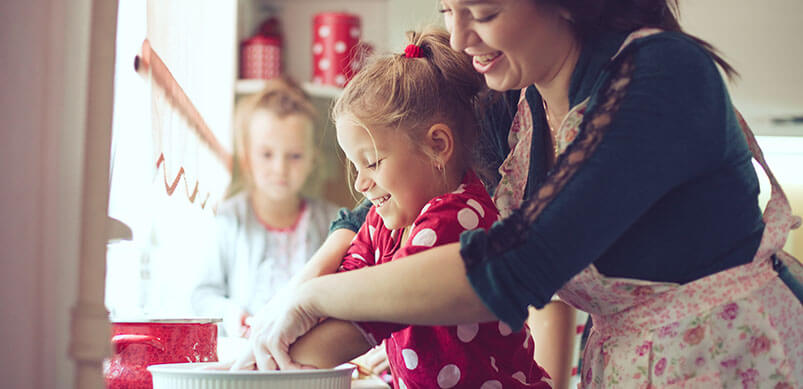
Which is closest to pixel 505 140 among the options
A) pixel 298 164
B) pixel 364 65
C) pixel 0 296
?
pixel 364 65

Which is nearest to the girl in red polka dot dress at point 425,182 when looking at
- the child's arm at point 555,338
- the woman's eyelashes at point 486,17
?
the woman's eyelashes at point 486,17

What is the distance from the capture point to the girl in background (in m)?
0.88

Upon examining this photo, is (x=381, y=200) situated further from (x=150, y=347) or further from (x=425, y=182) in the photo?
(x=150, y=347)

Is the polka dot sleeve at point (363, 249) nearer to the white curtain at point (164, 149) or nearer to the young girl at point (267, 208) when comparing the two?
the white curtain at point (164, 149)

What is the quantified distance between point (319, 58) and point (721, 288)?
2438mm

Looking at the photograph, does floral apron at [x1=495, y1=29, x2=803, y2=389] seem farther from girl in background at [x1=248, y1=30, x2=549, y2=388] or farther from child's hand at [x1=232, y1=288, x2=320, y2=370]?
child's hand at [x1=232, y1=288, x2=320, y2=370]

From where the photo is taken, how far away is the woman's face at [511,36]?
724mm

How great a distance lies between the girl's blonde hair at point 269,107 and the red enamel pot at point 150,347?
6.36ft

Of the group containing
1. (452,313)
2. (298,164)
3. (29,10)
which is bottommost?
(298,164)

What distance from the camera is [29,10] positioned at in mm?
561

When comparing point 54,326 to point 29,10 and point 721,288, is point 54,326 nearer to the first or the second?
point 29,10

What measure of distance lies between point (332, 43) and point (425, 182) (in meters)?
2.15

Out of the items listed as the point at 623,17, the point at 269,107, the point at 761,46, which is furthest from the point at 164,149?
the point at 269,107

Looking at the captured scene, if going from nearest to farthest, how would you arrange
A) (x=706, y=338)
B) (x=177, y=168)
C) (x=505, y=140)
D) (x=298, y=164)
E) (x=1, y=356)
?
(x=1, y=356), (x=706, y=338), (x=505, y=140), (x=177, y=168), (x=298, y=164)
